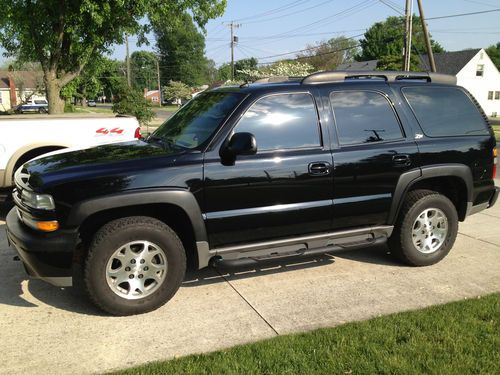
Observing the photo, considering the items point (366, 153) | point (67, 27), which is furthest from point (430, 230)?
point (67, 27)

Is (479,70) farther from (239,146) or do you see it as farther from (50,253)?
(50,253)

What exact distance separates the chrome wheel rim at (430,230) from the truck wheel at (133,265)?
8.25 feet

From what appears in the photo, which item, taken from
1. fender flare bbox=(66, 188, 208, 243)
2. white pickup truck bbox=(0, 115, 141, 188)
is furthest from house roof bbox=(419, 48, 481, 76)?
fender flare bbox=(66, 188, 208, 243)

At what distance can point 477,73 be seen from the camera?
2007 inches

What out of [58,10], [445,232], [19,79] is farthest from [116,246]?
[19,79]

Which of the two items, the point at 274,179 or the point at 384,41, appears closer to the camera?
the point at 274,179

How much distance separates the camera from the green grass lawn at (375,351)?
3.12 meters

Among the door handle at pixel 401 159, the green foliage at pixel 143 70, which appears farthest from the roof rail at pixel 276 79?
the green foliage at pixel 143 70

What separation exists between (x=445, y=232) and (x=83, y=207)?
3.68 meters

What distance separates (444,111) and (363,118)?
1.05 m

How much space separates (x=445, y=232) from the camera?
513 cm

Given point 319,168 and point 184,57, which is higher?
point 184,57

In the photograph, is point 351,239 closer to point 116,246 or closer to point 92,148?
point 116,246

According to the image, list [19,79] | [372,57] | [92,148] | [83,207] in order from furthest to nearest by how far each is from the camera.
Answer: [372,57], [19,79], [92,148], [83,207]
